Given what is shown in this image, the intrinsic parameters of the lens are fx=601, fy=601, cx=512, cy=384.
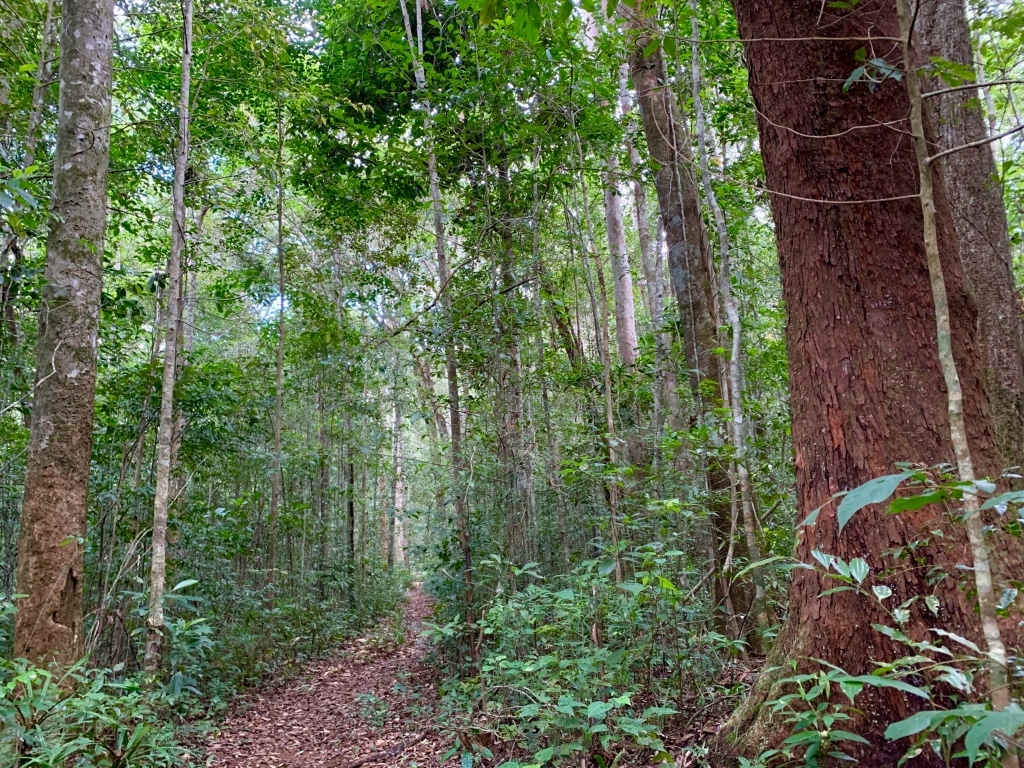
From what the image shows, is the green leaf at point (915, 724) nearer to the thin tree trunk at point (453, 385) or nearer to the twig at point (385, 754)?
the twig at point (385, 754)

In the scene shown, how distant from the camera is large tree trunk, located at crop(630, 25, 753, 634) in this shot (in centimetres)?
500

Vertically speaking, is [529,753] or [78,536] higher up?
[78,536]

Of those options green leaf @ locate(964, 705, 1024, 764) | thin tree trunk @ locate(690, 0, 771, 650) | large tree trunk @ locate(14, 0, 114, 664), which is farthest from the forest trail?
green leaf @ locate(964, 705, 1024, 764)

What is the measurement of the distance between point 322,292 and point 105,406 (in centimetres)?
334

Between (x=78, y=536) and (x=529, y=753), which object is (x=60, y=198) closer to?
(x=78, y=536)

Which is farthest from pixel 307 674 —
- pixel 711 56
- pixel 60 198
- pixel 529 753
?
pixel 711 56

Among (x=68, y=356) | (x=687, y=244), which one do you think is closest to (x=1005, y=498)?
(x=687, y=244)

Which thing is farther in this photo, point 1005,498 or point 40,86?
point 40,86

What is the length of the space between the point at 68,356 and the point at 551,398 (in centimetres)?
509

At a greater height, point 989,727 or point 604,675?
point 989,727

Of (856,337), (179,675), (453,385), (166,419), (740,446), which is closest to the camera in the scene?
(856,337)

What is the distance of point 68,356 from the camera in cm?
417

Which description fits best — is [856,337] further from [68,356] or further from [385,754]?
[68,356]

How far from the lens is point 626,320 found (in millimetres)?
9031
